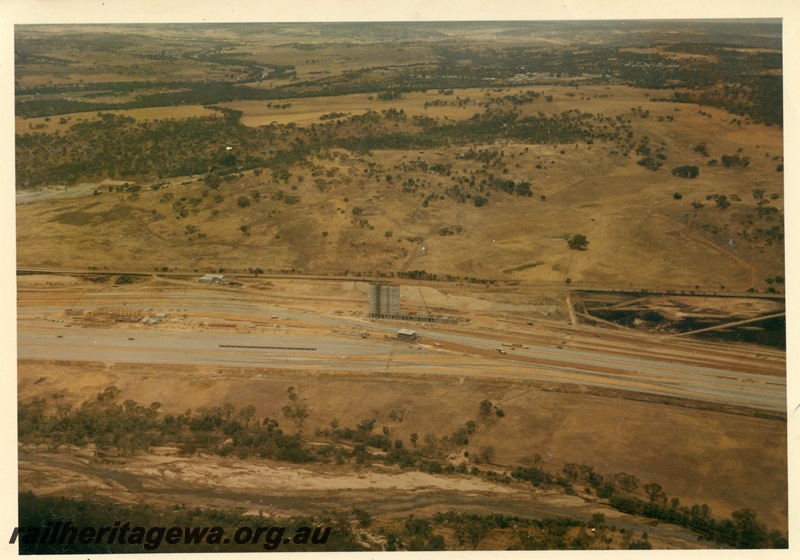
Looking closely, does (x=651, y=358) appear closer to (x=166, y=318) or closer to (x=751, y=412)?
(x=751, y=412)

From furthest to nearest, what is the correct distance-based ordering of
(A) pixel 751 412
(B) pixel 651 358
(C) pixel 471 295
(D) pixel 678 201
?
(D) pixel 678 201 < (C) pixel 471 295 < (B) pixel 651 358 < (A) pixel 751 412

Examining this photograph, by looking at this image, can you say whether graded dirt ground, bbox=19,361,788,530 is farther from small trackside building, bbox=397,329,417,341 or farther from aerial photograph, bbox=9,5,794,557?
small trackside building, bbox=397,329,417,341

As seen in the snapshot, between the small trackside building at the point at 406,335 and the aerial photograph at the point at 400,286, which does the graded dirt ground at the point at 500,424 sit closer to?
the aerial photograph at the point at 400,286

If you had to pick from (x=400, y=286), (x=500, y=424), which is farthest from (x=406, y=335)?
(x=500, y=424)

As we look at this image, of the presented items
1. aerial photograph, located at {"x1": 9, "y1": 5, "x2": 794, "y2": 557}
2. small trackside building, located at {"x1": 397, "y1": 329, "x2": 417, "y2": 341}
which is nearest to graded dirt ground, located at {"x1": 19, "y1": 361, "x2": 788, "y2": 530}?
aerial photograph, located at {"x1": 9, "y1": 5, "x2": 794, "y2": 557}

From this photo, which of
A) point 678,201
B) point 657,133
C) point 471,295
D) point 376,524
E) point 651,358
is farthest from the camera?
point 657,133

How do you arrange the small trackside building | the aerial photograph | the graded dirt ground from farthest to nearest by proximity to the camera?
the small trackside building, the graded dirt ground, the aerial photograph

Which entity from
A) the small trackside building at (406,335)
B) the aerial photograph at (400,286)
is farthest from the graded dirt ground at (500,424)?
the small trackside building at (406,335)

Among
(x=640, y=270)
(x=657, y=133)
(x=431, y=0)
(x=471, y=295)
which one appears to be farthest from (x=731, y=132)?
(x=431, y=0)
